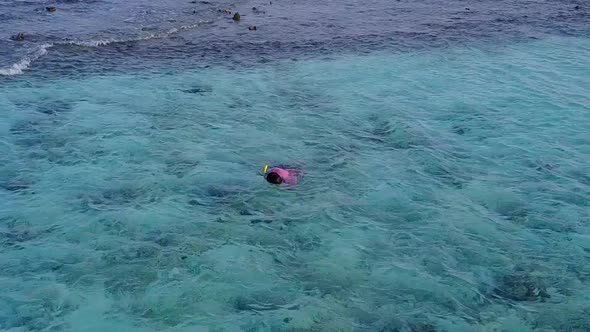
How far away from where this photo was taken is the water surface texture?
13.5 metres

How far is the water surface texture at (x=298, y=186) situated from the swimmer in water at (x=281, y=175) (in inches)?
13.6

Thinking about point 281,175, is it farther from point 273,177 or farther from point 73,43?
point 73,43

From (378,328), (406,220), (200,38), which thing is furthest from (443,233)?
(200,38)

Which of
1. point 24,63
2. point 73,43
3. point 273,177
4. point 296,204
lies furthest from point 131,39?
point 296,204

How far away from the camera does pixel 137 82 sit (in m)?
25.1

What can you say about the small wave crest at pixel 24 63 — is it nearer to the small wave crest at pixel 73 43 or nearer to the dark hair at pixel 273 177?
the small wave crest at pixel 73 43

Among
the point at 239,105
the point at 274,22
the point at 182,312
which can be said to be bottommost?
the point at 182,312

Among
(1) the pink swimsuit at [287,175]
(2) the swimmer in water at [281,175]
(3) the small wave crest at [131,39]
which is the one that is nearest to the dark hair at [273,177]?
(2) the swimmer in water at [281,175]

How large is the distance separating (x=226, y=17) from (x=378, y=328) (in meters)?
25.7

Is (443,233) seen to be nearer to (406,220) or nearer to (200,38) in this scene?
Result: (406,220)

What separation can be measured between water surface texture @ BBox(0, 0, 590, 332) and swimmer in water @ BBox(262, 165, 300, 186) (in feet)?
1.13

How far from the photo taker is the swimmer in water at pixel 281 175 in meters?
17.2

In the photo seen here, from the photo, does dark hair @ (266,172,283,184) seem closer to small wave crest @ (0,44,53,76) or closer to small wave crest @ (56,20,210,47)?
small wave crest @ (0,44,53,76)

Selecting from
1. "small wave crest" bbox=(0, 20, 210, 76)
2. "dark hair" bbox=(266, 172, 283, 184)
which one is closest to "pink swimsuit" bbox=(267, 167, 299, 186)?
"dark hair" bbox=(266, 172, 283, 184)
